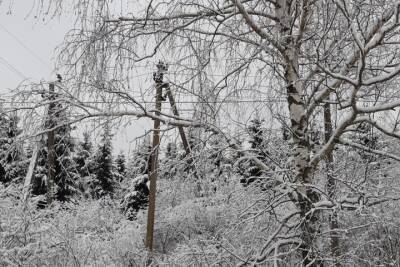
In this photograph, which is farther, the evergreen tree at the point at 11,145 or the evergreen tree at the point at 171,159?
the evergreen tree at the point at 171,159

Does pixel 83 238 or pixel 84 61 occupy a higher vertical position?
pixel 84 61

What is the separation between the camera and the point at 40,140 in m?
3.88

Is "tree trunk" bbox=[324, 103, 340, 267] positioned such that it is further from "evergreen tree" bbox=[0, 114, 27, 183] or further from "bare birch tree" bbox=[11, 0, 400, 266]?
"evergreen tree" bbox=[0, 114, 27, 183]

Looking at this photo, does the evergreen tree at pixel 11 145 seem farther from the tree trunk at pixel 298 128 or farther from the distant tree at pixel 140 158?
the tree trunk at pixel 298 128

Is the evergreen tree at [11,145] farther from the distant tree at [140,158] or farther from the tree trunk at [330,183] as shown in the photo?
the tree trunk at [330,183]

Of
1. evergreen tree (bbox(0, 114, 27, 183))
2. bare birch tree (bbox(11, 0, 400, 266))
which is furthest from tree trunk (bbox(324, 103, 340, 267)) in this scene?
evergreen tree (bbox(0, 114, 27, 183))

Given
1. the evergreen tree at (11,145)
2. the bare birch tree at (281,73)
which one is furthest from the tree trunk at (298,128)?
the evergreen tree at (11,145)

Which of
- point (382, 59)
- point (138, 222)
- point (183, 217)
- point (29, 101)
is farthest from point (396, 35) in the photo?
point (138, 222)

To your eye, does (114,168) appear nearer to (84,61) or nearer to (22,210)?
(22,210)

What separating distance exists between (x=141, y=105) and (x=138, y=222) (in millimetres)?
15491

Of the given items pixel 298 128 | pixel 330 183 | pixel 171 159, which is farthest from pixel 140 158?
pixel 330 183

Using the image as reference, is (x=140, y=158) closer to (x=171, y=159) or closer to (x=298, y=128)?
(x=171, y=159)

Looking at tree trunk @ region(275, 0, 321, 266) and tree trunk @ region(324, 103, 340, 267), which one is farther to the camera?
tree trunk @ region(324, 103, 340, 267)

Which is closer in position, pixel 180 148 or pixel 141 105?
pixel 141 105
